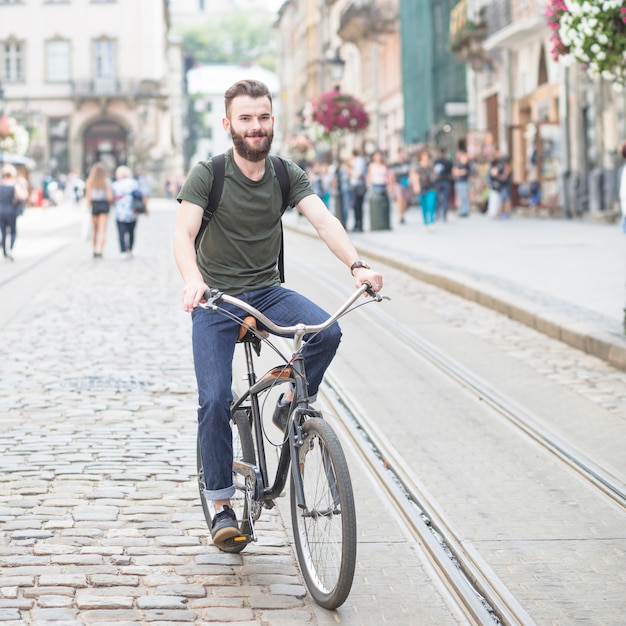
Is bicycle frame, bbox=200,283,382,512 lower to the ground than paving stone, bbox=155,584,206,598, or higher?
higher

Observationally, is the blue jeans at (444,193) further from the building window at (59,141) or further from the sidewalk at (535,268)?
the building window at (59,141)

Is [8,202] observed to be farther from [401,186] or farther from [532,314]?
[532,314]

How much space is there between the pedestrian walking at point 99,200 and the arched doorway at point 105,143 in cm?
6216

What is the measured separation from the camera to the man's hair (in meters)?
5.08

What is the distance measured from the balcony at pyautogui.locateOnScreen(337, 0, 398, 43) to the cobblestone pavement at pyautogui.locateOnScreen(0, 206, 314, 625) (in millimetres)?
45841

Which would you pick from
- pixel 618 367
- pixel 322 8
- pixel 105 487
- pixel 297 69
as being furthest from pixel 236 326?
pixel 297 69

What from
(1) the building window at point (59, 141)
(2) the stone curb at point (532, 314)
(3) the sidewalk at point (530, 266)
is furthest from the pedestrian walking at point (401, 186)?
(1) the building window at point (59, 141)

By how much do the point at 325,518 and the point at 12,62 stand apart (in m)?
83.8

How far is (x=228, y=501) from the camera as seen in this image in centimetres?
529

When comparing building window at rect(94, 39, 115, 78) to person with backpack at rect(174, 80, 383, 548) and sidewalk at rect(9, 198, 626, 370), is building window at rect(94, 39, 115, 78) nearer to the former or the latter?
sidewalk at rect(9, 198, 626, 370)

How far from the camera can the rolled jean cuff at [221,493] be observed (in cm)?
527

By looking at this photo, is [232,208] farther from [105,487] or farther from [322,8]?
[322,8]

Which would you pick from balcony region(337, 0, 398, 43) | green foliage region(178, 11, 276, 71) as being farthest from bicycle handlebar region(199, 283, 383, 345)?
green foliage region(178, 11, 276, 71)

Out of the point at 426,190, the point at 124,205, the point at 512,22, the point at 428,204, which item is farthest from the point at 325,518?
the point at 512,22
